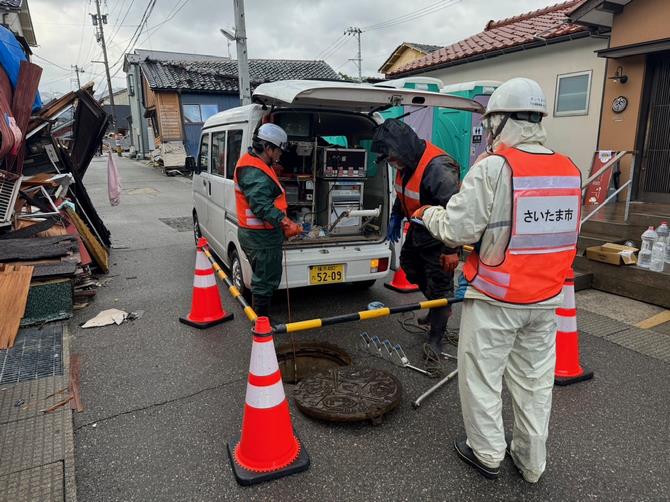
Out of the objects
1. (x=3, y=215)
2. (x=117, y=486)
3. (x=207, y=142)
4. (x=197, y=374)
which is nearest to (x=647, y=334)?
(x=197, y=374)

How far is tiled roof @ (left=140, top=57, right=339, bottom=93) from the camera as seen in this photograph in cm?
Result: 2170

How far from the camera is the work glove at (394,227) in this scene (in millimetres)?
4074

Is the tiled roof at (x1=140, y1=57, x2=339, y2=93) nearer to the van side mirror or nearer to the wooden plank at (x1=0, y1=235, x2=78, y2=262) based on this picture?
the van side mirror

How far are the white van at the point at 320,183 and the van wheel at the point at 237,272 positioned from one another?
1cm

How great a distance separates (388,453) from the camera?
8.44 ft

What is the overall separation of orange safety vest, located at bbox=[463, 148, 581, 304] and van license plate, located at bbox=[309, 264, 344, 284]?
7.29ft

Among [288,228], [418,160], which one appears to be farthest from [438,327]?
[288,228]

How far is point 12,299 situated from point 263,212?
264cm

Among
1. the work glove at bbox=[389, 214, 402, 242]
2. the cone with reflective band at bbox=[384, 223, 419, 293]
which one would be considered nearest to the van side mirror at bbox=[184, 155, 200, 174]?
the cone with reflective band at bbox=[384, 223, 419, 293]

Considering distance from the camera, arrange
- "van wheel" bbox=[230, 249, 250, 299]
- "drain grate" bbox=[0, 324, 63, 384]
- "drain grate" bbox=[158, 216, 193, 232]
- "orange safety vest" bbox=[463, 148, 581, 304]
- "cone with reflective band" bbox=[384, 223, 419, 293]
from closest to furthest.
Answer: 1. "orange safety vest" bbox=[463, 148, 581, 304]
2. "drain grate" bbox=[0, 324, 63, 384]
3. "van wheel" bbox=[230, 249, 250, 299]
4. "cone with reflective band" bbox=[384, 223, 419, 293]
5. "drain grate" bbox=[158, 216, 193, 232]

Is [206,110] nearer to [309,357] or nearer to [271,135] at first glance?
[271,135]

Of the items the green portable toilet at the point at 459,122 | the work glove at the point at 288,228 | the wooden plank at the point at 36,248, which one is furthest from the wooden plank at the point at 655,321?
the wooden plank at the point at 36,248

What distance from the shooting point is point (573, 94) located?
880 centimetres

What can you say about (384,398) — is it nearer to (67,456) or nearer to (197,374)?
(197,374)
